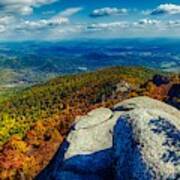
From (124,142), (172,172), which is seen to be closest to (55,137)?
(124,142)

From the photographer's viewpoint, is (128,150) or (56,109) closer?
(128,150)

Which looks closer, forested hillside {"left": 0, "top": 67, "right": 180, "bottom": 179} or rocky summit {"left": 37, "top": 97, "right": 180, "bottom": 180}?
rocky summit {"left": 37, "top": 97, "right": 180, "bottom": 180}

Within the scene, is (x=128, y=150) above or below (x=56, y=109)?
above

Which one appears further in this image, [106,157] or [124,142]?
[106,157]

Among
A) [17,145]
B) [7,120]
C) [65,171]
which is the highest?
[65,171]

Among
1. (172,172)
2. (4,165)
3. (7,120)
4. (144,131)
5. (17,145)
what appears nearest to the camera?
(172,172)

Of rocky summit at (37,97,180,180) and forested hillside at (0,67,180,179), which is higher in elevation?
rocky summit at (37,97,180,180)

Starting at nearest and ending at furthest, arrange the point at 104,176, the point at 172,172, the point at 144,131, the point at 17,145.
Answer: the point at 172,172 → the point at 144,131 → the point at 104,176 → the point at 17,145

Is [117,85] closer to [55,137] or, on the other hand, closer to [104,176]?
[55,137]
